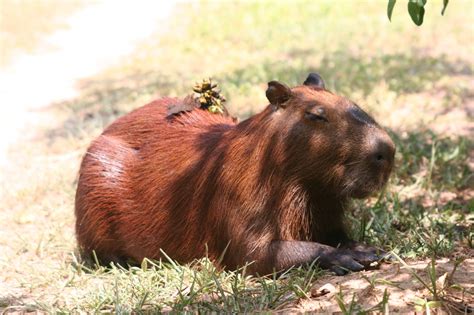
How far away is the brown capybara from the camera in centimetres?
384

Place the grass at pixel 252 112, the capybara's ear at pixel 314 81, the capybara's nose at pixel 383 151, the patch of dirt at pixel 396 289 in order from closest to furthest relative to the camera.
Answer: the patch of dirt at pixel 396 289
the capybara's nose at pixel 383 151
the grass at pixel 252 112
the capybara's ear at pixel 314 81

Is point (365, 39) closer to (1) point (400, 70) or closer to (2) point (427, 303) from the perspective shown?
(1) point (400, 70)

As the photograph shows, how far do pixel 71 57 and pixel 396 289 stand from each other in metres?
11.3

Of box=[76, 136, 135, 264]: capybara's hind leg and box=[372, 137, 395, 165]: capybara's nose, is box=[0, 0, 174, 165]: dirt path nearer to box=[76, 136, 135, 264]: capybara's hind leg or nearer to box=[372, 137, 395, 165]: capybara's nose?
box=[76, 136, 135, 264]: capybara's hind leg

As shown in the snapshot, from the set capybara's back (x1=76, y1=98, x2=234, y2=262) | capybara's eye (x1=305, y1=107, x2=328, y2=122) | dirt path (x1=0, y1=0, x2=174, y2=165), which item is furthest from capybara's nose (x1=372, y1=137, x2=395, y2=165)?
dirt path (x1=0, y1=0, x2=174, y2=165)

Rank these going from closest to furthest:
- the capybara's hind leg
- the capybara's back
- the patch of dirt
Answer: the patch of dirt
the capybara's back
the capybara's hind leg

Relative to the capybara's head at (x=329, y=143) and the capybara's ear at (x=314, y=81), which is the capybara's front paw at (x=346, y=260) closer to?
the capybara's head at (x=329, y=143)

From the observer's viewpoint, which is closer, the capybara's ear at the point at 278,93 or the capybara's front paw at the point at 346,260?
the capybara's front paw at the point at 346,260

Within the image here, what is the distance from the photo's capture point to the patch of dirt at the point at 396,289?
3.32 meters

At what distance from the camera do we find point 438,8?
1448cm

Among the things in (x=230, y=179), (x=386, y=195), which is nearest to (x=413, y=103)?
(x=386, y=195)

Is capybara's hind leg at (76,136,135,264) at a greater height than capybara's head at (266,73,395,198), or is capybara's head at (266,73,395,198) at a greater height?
capybara's head at (266,73,395,198)

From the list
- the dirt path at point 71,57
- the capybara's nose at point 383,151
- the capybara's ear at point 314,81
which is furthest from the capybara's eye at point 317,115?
the dirt path at point 71,57

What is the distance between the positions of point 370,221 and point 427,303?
160 cm
